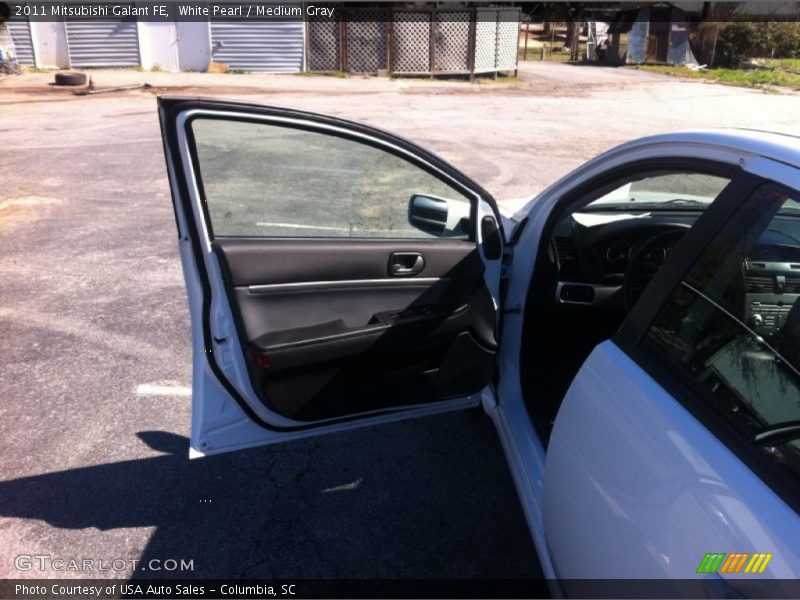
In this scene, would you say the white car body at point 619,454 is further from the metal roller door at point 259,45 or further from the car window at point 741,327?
the metal roller door at point 259,45

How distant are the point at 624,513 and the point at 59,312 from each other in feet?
15.1

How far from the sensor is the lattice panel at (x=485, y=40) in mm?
23094

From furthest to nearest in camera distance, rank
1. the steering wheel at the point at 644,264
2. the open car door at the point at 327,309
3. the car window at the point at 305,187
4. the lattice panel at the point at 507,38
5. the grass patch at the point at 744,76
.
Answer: the lattice panel at the point at 507,38 < the grass patch at the point at 744,76 < the car window at the point at 305,187 < the steering wheel at the point at 644,264 < the open car door at the point at 327,309

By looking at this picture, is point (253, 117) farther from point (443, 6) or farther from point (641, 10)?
point (641, 10)

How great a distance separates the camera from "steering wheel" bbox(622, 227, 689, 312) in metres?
2.82

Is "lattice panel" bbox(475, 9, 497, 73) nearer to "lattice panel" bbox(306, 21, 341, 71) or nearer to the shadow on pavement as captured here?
"lattice panel" bbox(306, 21, 341, 71)

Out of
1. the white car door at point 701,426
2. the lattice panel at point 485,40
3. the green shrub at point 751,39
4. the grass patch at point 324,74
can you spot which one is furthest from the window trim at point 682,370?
the green shrub at point 751,39

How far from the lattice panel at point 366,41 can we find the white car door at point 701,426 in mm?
22336

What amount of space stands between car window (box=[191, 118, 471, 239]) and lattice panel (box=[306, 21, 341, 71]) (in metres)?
11.9

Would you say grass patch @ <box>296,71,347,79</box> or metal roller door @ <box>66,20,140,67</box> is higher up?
metal roller door @ <box>66,20,140,67</box>

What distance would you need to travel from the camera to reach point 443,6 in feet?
76.3

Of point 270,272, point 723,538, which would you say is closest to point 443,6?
point 270,272

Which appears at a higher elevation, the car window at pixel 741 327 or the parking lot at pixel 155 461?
the car window at pixel 741 327

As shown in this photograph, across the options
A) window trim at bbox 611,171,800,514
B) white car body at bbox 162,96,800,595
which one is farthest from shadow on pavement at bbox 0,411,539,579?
window trim at bbox 611,171,800,514
